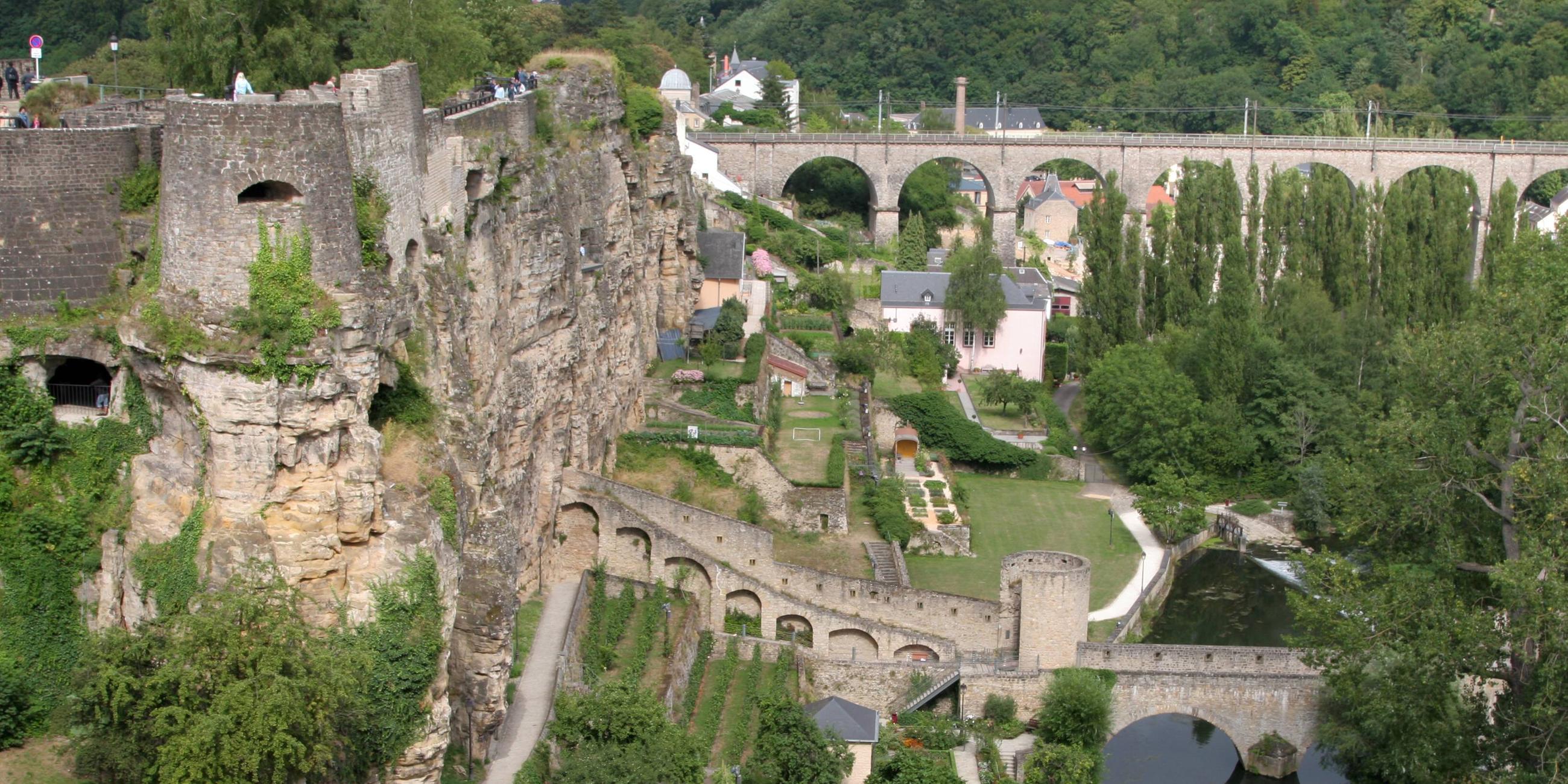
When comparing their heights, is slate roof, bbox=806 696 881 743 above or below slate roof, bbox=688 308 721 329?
below

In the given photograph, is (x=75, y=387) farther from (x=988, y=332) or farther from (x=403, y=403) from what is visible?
(x=988, y=332)

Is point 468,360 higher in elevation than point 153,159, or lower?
lower

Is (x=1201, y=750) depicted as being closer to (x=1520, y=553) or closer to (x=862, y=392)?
(x=1520, y=553)

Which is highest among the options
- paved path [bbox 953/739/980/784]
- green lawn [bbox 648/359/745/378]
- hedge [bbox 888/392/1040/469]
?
green lawn [bbox 648/359/745/378]

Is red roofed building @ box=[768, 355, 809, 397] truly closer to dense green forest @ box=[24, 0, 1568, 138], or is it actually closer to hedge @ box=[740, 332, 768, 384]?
hedge @ box=[740, 332, 768, 384]

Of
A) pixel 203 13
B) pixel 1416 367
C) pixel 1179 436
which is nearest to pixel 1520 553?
pixel 1416 367

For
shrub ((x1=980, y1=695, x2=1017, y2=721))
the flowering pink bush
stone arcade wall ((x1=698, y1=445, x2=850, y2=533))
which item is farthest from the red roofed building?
shrub ((x1=980, y1=695, x2=1017, y2=721))

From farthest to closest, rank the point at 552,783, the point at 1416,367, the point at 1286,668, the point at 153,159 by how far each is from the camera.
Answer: the point at 1286,668, the point at 1416,367, the point at 552,783, the point at 153,159

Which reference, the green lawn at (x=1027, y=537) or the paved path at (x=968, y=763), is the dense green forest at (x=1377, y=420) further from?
the paved path at (x=968, y=763)
